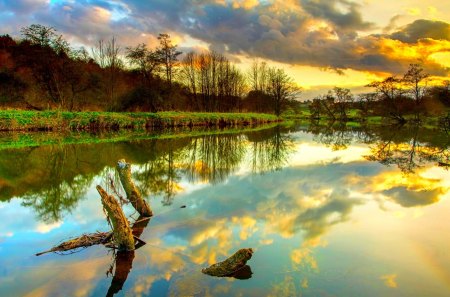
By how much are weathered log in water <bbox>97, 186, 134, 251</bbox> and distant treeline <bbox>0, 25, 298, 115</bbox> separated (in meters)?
24.2

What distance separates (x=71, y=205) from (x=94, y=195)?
779 mm

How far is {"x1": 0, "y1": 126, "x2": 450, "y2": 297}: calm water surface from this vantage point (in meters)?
3.65

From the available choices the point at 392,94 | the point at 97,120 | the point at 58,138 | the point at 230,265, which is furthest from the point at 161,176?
the point at 392,94

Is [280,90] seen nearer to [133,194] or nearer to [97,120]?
[97,120]

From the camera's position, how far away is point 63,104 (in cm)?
2906

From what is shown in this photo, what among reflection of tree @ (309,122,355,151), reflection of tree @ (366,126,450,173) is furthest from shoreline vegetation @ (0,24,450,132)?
reflection of tree @ (366,126,450,173)

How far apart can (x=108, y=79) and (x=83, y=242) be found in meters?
32.0

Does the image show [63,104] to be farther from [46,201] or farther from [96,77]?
[46,201]

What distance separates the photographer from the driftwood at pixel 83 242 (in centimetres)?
454

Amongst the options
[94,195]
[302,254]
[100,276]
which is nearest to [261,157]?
[94,195]

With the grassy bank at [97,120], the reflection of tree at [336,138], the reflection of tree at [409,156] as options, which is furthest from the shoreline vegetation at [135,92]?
the reflection of tree at [409,156]

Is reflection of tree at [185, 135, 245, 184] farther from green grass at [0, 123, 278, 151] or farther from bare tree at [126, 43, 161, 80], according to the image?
bare tree at [126, 43, 161, 80]

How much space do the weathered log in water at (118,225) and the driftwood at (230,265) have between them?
116 centimetres

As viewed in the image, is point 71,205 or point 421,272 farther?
point 71,205
